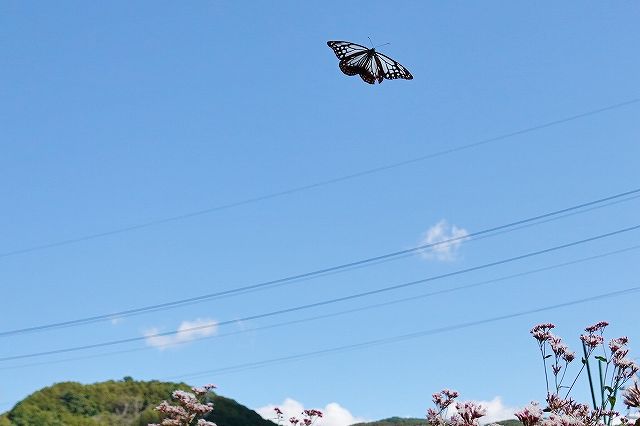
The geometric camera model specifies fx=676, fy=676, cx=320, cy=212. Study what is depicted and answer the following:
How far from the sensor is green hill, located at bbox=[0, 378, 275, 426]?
233 feet

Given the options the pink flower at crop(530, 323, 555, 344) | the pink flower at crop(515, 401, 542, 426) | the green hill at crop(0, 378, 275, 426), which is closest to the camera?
the pink flower at crop(515, 401, 542, 426)

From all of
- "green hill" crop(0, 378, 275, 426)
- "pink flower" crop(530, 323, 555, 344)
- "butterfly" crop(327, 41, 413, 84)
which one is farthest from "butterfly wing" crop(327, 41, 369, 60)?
"green hill" crop(0, 378, 275, 426)

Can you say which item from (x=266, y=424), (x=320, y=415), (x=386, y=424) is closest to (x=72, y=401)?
(x=266, y=424)

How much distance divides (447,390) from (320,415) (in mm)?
5091

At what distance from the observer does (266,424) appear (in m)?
75.5

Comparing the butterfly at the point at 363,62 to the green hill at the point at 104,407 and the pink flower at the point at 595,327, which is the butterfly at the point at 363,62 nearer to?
the pink flower at the point at 595,327

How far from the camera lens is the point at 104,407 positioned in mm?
82312

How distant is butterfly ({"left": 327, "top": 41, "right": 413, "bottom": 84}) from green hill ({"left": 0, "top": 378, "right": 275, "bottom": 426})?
195 ft

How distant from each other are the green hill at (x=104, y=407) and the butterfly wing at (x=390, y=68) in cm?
5902

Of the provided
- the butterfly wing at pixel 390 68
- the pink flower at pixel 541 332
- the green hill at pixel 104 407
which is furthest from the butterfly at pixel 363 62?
the green hill at pixel 104 407

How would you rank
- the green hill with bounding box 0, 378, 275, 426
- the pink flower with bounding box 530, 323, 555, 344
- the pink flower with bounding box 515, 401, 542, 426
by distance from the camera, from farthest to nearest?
the green hill with bounding box 0, 378, 275, 426 < the pink flower with bounding box 530, 323, 555, 344 < the pink flower with bounding box 515, 401, 542, 426

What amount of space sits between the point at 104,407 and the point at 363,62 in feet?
269

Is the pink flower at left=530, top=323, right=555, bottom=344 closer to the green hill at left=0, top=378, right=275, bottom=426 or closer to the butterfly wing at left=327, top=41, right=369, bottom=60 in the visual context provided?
the butterfly wing at left=327, top=41, right=369, bottom=60

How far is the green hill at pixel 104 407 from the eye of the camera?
233 ft
